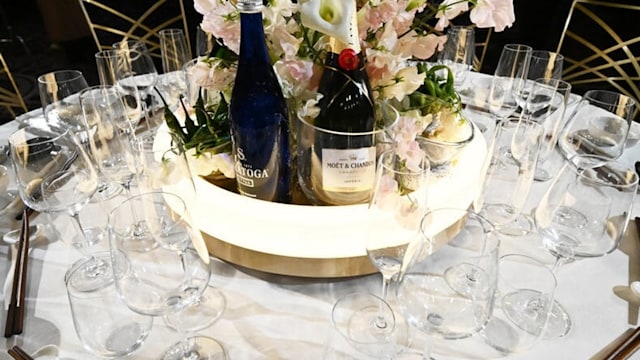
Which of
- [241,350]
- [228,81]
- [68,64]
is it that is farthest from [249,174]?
[68,64]

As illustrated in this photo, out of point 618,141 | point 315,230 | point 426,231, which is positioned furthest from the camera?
point 618,141

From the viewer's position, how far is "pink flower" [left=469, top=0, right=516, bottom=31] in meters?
0.81

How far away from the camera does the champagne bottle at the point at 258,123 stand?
875mm

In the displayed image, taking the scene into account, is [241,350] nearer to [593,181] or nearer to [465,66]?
[593,181]

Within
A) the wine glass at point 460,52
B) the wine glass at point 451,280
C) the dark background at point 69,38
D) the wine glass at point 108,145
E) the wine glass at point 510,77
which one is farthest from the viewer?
the dark background at point 69,38

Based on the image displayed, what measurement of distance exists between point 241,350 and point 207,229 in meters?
0.22

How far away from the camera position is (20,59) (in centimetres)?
381

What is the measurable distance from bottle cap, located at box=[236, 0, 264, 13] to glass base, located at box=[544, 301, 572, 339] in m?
0.70

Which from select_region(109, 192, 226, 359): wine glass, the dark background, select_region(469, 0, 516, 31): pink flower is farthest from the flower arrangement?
the dark background

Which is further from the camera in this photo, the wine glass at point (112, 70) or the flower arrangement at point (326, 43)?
the wine glass at point (112, 70)

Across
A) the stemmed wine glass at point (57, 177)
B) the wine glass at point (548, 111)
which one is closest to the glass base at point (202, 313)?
the stemmed wine glass at point (57, 177)

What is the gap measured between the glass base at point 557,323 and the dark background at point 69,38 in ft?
8.98

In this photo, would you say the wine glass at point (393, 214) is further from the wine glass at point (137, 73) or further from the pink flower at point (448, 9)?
the wine glass at point (137, 73)

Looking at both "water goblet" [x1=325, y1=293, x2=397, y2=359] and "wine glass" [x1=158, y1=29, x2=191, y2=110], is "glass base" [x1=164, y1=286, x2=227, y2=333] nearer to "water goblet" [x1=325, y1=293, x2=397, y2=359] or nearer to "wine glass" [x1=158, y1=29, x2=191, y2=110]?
"water goblet" [x1=325, y1=293, x2=397, y2=359]
